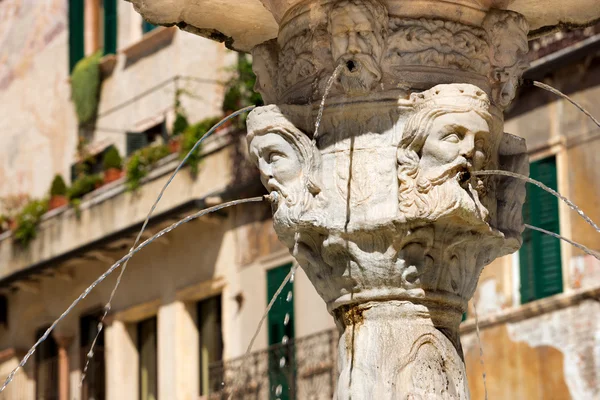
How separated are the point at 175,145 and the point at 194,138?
103 centimetres

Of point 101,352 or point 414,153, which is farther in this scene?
point 101,352

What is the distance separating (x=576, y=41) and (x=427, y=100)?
1267 centimetres

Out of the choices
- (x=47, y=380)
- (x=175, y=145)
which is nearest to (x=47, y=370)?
(x=47, y=380)

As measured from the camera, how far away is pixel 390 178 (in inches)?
268

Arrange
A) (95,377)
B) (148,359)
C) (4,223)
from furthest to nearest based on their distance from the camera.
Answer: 1. (4,223)
2. (95,377)
3. (148,359)

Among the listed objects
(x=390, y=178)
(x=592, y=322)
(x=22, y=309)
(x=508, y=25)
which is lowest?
(x=390, y=178)

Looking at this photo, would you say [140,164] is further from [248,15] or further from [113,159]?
[248,15]

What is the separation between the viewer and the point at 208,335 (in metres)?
25.1

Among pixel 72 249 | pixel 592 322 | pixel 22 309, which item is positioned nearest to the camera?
pixel 592 322

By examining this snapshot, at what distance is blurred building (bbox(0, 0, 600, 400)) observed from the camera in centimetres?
1931

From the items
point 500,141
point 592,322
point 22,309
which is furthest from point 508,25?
point 22,309

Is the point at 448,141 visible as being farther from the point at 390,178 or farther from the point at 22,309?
the point at 22,309

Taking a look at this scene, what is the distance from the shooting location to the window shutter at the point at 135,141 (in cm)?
2669

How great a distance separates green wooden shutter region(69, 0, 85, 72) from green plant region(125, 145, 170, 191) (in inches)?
137
